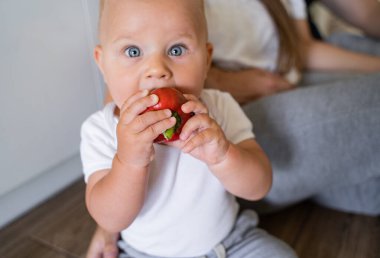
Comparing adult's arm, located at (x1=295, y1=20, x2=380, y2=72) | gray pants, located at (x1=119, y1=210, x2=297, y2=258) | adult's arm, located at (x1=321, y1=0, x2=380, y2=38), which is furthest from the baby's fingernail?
adult's arm, located at (x1=321, y1=0, x2=380, y2=38)

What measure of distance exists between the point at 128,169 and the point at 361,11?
3.26 feet

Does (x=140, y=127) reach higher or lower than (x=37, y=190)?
higher

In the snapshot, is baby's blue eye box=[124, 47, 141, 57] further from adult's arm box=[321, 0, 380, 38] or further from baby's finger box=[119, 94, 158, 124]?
adult's arm box=[321, 0, 380, 38]

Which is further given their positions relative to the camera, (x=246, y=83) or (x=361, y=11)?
(x=361, y=11)

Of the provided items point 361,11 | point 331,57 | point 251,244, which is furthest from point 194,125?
point 361,11

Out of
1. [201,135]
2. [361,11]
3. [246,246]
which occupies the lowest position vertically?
[246,246]

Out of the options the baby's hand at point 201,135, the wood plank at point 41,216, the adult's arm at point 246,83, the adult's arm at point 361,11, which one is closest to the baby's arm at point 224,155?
the baby's hand at point 201,135

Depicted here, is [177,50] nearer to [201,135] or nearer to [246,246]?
[201,135]

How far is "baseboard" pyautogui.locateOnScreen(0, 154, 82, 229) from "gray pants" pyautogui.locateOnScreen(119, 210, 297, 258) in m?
0.40

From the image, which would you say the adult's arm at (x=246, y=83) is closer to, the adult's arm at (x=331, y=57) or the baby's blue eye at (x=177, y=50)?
the adult's arm at (x=331, y=57)

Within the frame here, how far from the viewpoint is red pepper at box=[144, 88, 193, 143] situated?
0.45 meters

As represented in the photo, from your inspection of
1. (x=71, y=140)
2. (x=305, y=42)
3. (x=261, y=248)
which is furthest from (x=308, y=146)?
(x=71, y=140)

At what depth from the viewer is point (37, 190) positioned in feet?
3.28

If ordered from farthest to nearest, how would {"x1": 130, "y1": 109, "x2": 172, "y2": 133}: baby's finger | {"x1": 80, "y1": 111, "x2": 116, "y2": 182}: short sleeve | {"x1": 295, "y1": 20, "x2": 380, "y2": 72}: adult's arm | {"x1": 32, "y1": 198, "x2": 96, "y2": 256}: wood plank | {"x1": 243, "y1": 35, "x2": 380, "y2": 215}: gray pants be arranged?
{"x1": 295, "y1": 20, "x2": 380, "y2": 72}: adult's arm, {"x1": 32, "y1": 198, "x2": 96, "y2": 256}: wood plank, {"x1": 243, "y1": 35, "x2": 380, "y2": 215}: gray pants, {"x1": 80, "y1": 111, "x2": 116, "y2": 182}: short sleeve, {"x1": 130, "y1": 109, "x2": 172, "y2": 133}: baby's finger
